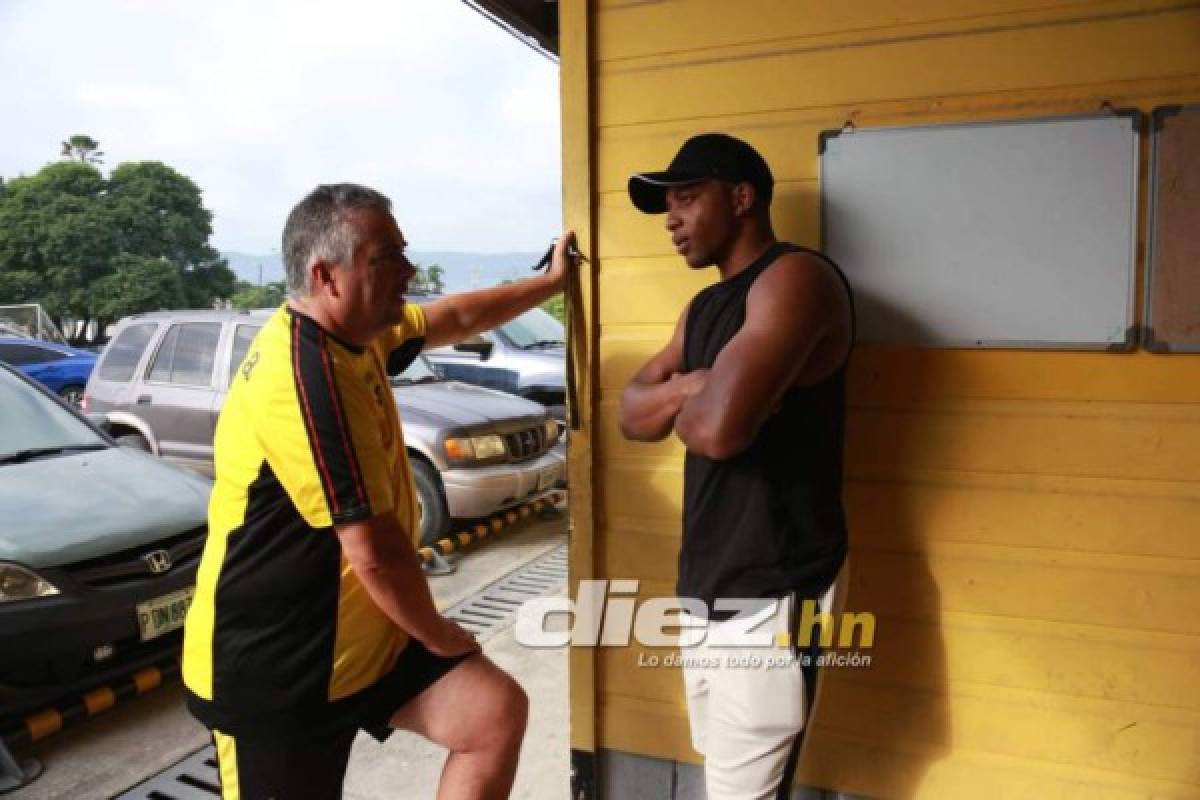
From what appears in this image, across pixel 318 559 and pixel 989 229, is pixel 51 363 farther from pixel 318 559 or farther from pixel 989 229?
pixel 989 229

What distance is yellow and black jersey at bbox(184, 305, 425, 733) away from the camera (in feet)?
6.04

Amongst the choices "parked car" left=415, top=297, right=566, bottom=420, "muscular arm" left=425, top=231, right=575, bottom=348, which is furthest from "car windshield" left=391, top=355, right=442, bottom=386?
"muscular arm" left=425, top=231, right=575, bottom=348

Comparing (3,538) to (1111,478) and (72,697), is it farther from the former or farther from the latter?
(1111,478)

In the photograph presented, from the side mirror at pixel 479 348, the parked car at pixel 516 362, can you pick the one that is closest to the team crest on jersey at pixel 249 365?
the side mirror at pixel 479 348

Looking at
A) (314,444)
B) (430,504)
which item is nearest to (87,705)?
(430,504)

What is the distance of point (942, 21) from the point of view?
2.27 metres

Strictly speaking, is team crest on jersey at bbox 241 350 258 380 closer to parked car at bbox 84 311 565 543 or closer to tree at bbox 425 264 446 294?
parked car at bbox 84 311 565 543

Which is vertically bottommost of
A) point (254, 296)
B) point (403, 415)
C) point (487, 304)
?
point (403, 415)

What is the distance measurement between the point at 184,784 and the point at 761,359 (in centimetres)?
325

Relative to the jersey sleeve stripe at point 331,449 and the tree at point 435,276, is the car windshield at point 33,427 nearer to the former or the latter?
the jersey sleeve stripe at point 331,449

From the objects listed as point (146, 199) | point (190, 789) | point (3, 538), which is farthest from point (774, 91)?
point (146, 199)

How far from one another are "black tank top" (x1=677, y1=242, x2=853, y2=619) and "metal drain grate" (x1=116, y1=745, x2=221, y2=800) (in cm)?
260

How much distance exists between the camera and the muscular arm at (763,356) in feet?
6.13

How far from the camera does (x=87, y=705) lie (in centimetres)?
406
